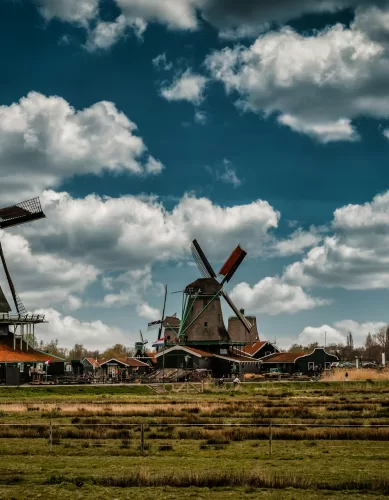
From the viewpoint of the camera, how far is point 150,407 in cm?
4694

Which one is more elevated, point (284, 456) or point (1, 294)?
point (1, 294)

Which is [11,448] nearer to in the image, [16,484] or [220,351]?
[16,484]

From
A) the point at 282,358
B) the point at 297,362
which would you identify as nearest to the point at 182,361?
the point at 282,358

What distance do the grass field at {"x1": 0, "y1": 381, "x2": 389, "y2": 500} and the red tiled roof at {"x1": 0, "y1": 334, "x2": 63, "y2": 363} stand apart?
118 feet

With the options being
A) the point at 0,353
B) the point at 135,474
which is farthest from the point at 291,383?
the point at 135,474

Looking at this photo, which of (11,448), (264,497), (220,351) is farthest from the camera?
(220,351)

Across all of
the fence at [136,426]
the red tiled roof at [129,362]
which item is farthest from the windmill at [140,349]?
the fence at [136,426]

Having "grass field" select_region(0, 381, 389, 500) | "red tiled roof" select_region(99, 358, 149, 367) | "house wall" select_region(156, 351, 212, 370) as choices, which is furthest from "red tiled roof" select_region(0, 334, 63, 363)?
"grass field" select_region(0, 381, 389, 500)

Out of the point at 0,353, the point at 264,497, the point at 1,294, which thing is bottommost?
the point at 264,497

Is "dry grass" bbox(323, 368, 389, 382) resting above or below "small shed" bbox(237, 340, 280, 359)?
below

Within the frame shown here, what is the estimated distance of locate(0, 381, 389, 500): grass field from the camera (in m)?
19.5

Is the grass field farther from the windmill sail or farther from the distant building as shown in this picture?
the distant building

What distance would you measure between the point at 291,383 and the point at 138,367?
44.7 m

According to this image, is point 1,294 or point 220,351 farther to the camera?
point 220,351
